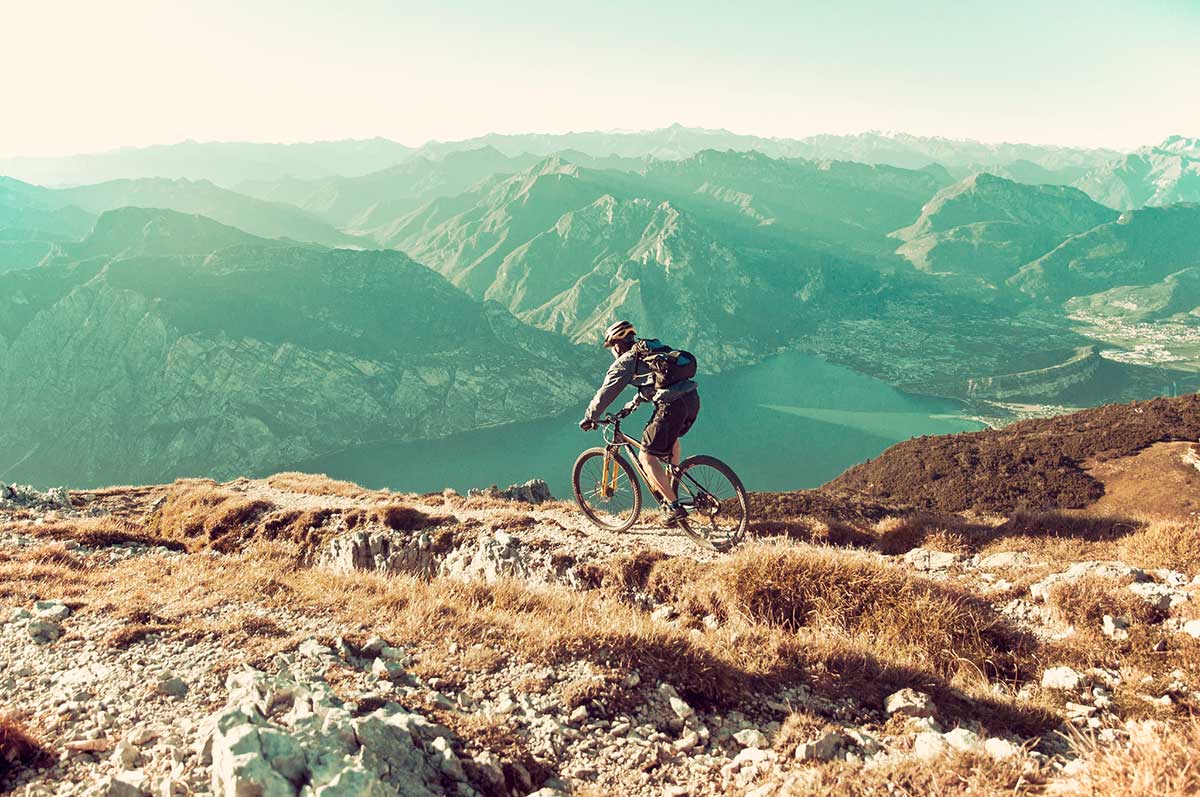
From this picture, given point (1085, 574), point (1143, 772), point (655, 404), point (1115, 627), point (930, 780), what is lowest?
point (1085, 574)

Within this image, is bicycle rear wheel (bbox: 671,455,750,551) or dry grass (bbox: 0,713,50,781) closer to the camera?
dry grass (bbox: 0,713,50,781)

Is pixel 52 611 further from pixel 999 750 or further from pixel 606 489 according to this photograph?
pixel 999 750

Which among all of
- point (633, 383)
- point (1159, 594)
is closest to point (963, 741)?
point (1159, 594)

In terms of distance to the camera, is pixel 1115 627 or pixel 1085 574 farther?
pixel 1085 574

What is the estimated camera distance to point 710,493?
11609 millimetres

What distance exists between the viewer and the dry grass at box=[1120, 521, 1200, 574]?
8922 millimetres

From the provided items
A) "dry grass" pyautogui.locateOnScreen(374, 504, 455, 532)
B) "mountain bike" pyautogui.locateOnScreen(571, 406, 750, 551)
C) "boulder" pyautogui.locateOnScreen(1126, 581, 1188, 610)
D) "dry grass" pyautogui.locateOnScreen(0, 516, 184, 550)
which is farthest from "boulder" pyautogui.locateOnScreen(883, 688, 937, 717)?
"dry grass" pyautogui.locateOnScreen(0, 516, 184, 550)

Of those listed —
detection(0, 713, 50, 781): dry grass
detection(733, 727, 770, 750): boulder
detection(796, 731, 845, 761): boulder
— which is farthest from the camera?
detection(733, 727, 770, 750): boulder

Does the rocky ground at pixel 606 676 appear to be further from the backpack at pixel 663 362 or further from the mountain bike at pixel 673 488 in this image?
the backpack at pixel 663 362

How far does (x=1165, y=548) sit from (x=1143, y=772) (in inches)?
336

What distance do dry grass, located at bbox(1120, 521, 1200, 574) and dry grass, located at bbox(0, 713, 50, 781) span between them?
45.4 feet

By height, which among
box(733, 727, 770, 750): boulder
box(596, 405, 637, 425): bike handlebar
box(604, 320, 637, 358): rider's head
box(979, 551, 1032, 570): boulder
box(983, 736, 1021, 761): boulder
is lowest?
box(979, 551, 1032, 570): boulder

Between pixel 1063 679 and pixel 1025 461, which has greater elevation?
pixel 1063 679

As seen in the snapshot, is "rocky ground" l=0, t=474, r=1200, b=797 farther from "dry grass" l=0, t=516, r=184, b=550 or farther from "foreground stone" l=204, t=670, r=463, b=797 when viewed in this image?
"dry grass" l=0, t=516, r=184, b=550
